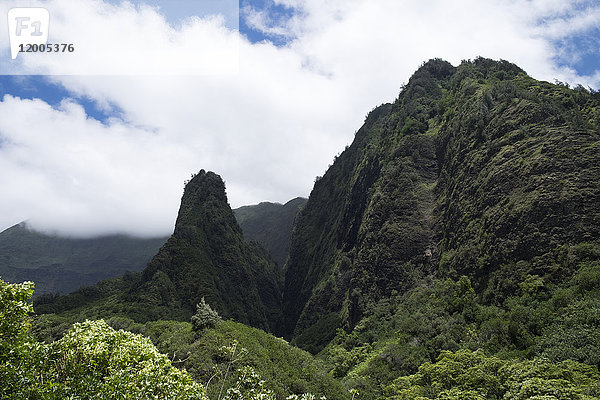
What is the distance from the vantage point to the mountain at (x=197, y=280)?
307 feet

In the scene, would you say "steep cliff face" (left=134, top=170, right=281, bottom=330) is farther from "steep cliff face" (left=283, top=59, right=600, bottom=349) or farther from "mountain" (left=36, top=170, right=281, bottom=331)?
"steep cliff face" (left=283, top=59, right=600, bottom=349)

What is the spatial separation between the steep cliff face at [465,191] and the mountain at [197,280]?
25778 mm

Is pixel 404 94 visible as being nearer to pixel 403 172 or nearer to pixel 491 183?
pixel 403 172

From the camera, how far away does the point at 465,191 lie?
67.5 m

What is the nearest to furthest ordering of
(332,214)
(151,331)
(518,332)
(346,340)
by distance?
(518,332), (151,331), (346,340), (332,214)

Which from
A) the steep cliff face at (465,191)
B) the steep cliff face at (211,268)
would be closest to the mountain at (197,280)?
the steep cliff face at (211,268)

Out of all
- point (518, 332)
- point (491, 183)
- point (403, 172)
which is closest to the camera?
point (518, 332)

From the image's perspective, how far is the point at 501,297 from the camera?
47562 millimetres

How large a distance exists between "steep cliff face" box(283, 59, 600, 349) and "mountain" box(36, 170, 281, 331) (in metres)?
25.8

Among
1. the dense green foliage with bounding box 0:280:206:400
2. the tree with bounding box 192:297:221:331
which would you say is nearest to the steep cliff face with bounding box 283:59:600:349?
the tree with bounding box 192:297:221:331

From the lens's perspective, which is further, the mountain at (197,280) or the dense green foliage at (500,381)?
the mountain at (197,280)

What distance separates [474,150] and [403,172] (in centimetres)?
2383

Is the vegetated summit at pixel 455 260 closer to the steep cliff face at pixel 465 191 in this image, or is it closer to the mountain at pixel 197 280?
the steep cliff face at pixel 465 191

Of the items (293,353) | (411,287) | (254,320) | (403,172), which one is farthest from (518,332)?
(254,320)
